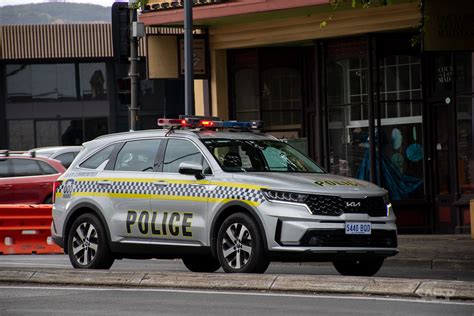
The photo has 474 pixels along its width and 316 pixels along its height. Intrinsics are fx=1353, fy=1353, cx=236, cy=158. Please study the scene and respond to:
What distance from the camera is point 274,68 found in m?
26.0

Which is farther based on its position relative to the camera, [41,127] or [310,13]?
[41,127]

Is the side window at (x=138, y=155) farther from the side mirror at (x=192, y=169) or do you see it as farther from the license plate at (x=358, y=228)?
the license plate at (x=358, y=228)

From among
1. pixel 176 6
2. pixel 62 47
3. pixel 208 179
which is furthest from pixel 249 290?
pixel 62 47

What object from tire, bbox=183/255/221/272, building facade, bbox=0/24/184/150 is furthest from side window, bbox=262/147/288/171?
building facade, bbox=0/24/184/150

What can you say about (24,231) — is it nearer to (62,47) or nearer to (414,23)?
(414,23)

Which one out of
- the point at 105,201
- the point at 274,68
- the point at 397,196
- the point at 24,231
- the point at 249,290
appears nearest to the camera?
the point at 249,290

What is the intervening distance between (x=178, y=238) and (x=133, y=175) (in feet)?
3.49

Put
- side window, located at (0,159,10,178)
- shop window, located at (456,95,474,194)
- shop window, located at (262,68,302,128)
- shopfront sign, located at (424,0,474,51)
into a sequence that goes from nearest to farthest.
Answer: shopfront sign, located at (424,0,474,51) → shop window, located at (456,95,474,194) → shop window, located at (262,68,302,128) → side window, located at (0,159,10,178)

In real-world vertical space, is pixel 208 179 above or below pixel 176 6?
below

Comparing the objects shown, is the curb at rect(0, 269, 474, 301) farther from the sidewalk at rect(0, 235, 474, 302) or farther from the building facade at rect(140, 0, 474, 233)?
the building facade at rect(140, 0, 474, 233)

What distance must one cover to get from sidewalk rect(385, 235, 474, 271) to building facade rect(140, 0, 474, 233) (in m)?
2.95

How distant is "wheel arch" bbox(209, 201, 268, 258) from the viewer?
1405cm

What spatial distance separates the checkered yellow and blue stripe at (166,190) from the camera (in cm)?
1421

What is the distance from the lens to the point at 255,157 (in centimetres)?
1517
